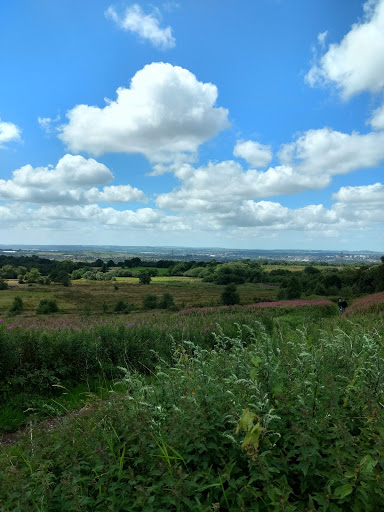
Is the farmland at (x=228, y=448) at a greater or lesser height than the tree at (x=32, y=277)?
greater

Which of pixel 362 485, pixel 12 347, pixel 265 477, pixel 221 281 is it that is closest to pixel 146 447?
pixel 265 477

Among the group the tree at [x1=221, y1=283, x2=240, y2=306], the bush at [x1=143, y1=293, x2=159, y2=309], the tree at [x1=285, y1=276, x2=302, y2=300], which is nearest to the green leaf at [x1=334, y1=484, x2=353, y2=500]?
the bush at [x1=143, y1=293, x2=159, y2=309]

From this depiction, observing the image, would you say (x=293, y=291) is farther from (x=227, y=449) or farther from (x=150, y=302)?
(x=227, y=449)

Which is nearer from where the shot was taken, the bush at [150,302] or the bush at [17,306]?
the bush at [17,306]

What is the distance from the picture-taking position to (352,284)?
54.4 metres

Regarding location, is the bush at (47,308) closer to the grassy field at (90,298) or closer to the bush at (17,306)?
the grassy field at (90,298)

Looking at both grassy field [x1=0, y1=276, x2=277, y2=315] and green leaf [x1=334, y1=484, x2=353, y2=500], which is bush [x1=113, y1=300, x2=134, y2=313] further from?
green leaf [x1=334, y1=484, x2=353, y2=500]

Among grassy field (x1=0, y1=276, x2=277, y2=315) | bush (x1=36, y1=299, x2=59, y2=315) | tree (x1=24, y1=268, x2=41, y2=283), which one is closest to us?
bush (x1=36, y1=299, x2=59, y2=315)

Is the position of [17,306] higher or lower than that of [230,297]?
lower

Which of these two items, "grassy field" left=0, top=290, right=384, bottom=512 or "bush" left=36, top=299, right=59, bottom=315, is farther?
"bush" left=36, top=299, right=59, bottom=315

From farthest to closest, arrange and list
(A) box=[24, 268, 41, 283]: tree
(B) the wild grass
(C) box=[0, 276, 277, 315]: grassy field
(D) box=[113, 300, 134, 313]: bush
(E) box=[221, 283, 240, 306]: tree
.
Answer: (A) box=[24, 268, 41, 283]: tree < (E) box=[221, 283, 240, 306]: tree < (C) box=[0, 276, 277, 315]: grassy field < (D) box=[113, 300, 134, 313]: bush < (B) the wild grass

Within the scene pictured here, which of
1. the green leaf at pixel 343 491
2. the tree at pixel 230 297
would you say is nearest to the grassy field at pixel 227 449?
the green leaf at pixel 343 491

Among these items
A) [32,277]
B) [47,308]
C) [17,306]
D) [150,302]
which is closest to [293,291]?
[150,302]

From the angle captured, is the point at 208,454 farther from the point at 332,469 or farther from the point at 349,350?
the point at 349,350
